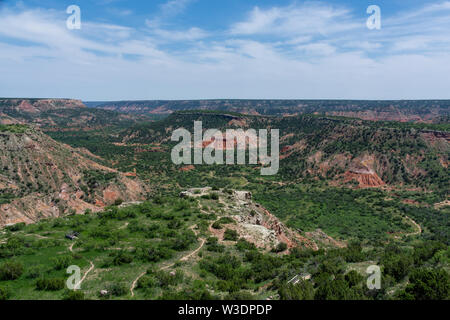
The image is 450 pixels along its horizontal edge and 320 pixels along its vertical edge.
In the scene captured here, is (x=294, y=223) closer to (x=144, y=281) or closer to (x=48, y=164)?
(x=144, y=281)

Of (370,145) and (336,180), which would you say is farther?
(370,145)

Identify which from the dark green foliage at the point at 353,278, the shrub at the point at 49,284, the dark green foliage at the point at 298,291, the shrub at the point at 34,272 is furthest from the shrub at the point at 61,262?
the dark green foliage at the point at 353,278

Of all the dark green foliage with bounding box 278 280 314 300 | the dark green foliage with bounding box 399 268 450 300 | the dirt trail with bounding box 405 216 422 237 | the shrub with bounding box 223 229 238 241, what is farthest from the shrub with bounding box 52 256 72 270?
the dirt trail with bounding box 405 216 422 237

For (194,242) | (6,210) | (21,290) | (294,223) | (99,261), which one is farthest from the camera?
(294,223)

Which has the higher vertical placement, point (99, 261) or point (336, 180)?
point (99, 261)

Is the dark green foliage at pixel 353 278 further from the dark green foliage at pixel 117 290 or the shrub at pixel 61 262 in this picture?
the shrub at pixel 61 262
